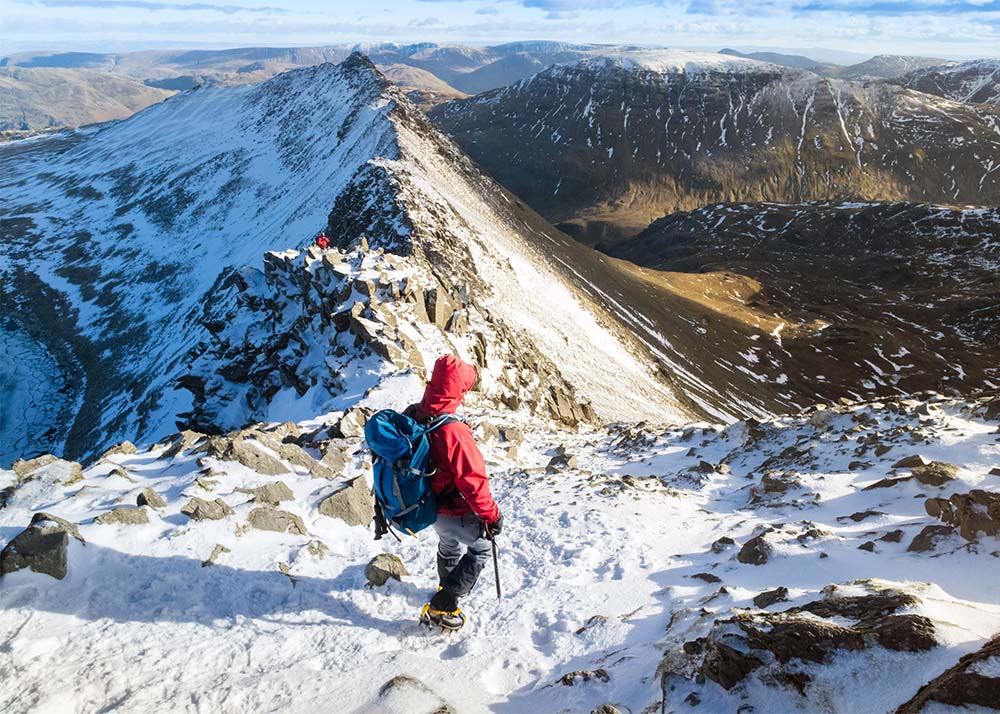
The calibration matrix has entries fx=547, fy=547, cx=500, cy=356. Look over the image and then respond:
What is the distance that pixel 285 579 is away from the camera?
7.38m

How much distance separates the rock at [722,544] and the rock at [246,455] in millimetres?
7989

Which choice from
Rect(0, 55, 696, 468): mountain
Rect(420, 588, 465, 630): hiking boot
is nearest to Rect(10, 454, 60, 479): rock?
Rect(420, 588, 465, 630): hiking boot

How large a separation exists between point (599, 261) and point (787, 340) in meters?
30.1

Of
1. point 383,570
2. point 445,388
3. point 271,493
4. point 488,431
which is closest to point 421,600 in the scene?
point 383,570

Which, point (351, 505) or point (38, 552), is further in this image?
point (351, 505)

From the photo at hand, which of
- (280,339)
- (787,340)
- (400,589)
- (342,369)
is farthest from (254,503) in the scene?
(787,340)

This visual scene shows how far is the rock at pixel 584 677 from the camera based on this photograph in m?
5.45

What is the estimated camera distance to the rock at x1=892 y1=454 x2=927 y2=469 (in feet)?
37.5

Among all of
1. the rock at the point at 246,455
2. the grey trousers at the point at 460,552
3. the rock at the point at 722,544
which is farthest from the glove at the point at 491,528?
the rock at the point at 246,455

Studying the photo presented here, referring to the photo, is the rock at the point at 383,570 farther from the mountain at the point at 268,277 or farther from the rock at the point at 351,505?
the mountain at the point at 268,277

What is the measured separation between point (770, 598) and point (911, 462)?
7885 mm

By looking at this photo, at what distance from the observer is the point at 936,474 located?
32.6 feet

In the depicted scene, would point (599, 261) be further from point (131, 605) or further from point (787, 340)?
point (131, 605)

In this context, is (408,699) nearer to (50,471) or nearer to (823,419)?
(50,471)
